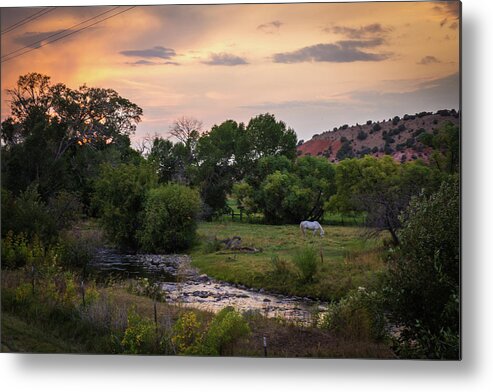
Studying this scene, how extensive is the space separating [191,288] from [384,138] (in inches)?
108

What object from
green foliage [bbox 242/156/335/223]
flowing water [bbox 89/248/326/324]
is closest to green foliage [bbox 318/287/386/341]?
flowing water [bbox 89/248/326/324]

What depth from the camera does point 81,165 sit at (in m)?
7.92

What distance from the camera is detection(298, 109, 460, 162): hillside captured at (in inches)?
281

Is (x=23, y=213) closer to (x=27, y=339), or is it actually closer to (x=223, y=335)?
(x=27, y=339)

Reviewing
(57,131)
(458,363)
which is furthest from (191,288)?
(458,363)

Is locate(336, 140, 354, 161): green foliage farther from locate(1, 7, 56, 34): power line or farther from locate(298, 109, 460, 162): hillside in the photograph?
locate(1, 7, 56, 34): power line

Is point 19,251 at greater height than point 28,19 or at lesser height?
lesser

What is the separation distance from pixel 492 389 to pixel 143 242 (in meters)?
4.14

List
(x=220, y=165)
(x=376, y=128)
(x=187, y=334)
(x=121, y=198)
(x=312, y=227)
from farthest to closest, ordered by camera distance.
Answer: (x=121, y=198), (x=220, y=165), (x=312, y=227), (x=376, y=128), (x=187, y=334)

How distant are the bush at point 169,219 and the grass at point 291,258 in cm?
→ 18

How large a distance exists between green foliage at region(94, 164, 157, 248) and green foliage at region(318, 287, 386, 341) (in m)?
2.48

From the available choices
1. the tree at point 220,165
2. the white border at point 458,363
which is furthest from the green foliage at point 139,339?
the tree at point 220,165

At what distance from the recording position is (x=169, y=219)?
7945 mm

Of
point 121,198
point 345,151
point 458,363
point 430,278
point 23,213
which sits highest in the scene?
point 345,151
